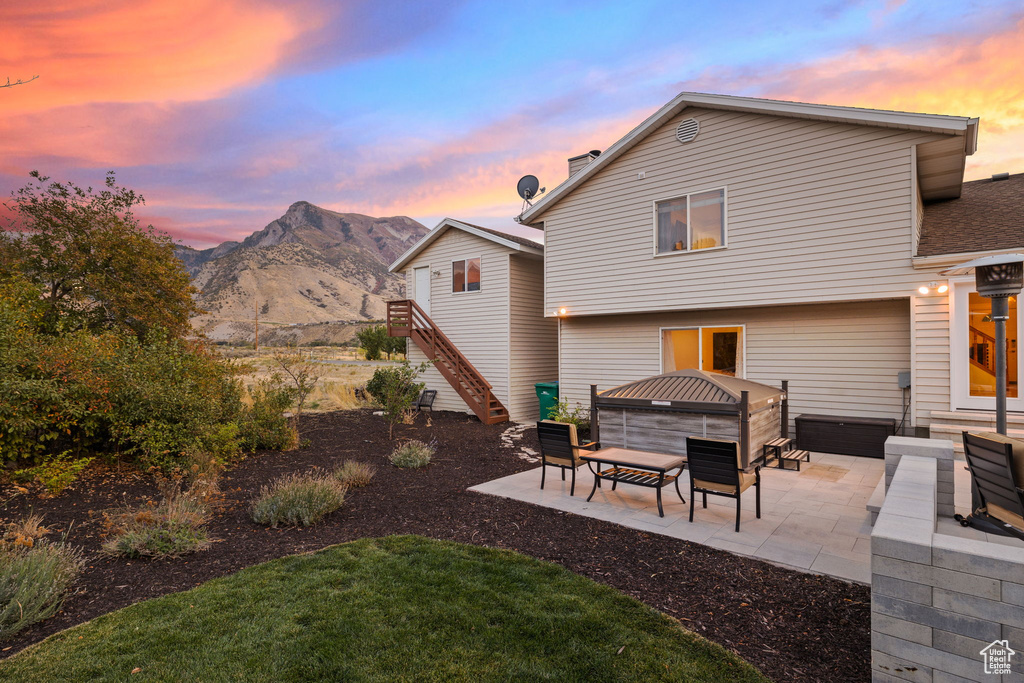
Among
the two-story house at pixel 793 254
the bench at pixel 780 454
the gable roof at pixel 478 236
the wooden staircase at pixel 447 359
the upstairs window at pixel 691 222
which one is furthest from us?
the gable roof at pixel 478 236

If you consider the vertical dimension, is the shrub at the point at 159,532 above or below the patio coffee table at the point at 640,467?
below

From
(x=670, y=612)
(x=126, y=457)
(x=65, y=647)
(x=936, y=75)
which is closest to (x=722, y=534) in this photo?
(x=670, y=612)

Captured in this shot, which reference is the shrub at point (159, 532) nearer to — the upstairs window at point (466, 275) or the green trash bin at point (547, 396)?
the green trash bin at point (547, 396)

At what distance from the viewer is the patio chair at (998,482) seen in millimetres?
3338

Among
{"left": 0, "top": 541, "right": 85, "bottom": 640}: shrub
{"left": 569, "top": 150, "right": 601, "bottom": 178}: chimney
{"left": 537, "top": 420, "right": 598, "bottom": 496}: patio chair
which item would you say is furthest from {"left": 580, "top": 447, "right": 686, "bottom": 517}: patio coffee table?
{"left": 569, "top": 150, "right": 601, "bottom": 178}: chimney

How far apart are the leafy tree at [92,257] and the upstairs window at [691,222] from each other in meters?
12.0

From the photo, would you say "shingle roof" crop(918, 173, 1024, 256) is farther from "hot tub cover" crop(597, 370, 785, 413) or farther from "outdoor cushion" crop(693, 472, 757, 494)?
"outdoor cushion" crop(693, 472, 757, 494)

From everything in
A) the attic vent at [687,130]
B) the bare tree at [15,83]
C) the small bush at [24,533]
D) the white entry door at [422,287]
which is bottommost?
the small bush at [24,533]

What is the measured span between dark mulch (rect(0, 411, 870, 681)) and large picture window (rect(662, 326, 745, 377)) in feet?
17.4

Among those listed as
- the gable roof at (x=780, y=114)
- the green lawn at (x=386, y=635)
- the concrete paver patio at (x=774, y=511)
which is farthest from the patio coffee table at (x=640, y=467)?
the gable roof at (x=780, y=114)

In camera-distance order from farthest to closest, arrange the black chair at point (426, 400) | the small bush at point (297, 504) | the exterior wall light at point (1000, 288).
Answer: the black chair at point (426, 400)
the small bush at point (297, 504)
the exterior wall light at point (1000, 288)

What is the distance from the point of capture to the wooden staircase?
1346cm

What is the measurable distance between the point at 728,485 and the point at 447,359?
34.9 feet

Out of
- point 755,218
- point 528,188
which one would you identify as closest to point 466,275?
point 528,188
